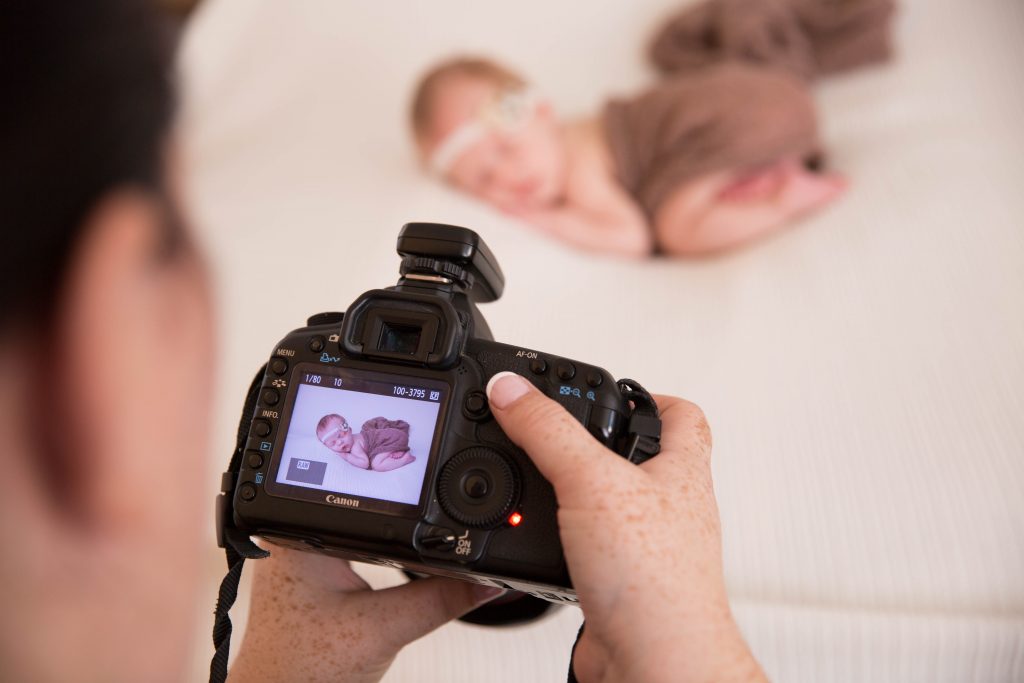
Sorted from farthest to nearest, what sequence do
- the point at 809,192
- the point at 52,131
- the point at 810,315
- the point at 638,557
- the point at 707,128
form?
the point at 707,128 < the point at 809,192 < the point at 810,315 < the point at 52,131 < the point at 638,557

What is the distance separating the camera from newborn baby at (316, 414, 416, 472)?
1.54 feet

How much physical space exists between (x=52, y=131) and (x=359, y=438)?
34 centimetres

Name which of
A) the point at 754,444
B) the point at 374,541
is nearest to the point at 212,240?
the point at 374,541

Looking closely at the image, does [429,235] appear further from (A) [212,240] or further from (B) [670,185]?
(B) [670,185]

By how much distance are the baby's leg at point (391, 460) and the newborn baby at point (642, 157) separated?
0.64 metres

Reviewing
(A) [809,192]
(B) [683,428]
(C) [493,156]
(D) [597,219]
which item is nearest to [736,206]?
(A) [809,192]

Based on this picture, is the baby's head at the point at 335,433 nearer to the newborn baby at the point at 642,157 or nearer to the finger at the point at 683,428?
the finger at the point at 683,428

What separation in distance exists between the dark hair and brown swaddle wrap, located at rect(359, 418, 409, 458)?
10.9 inches

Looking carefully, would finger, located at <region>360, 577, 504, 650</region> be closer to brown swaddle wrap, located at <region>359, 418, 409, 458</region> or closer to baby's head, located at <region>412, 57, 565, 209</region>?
brown swaddle wrap, located at <region>359, 418, 409, 458</region>

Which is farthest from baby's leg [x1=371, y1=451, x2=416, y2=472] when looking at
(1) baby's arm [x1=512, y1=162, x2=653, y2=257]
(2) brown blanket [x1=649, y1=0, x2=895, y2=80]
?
(2) brown blanket [x1=649, y1=0, x2=895, y2=80]

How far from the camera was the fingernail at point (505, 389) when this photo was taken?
18.0 inches

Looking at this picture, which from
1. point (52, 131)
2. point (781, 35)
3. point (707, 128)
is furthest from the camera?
point (781, 35)

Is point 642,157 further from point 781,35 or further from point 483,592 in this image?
point 483,592

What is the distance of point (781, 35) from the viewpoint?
1279 mm
